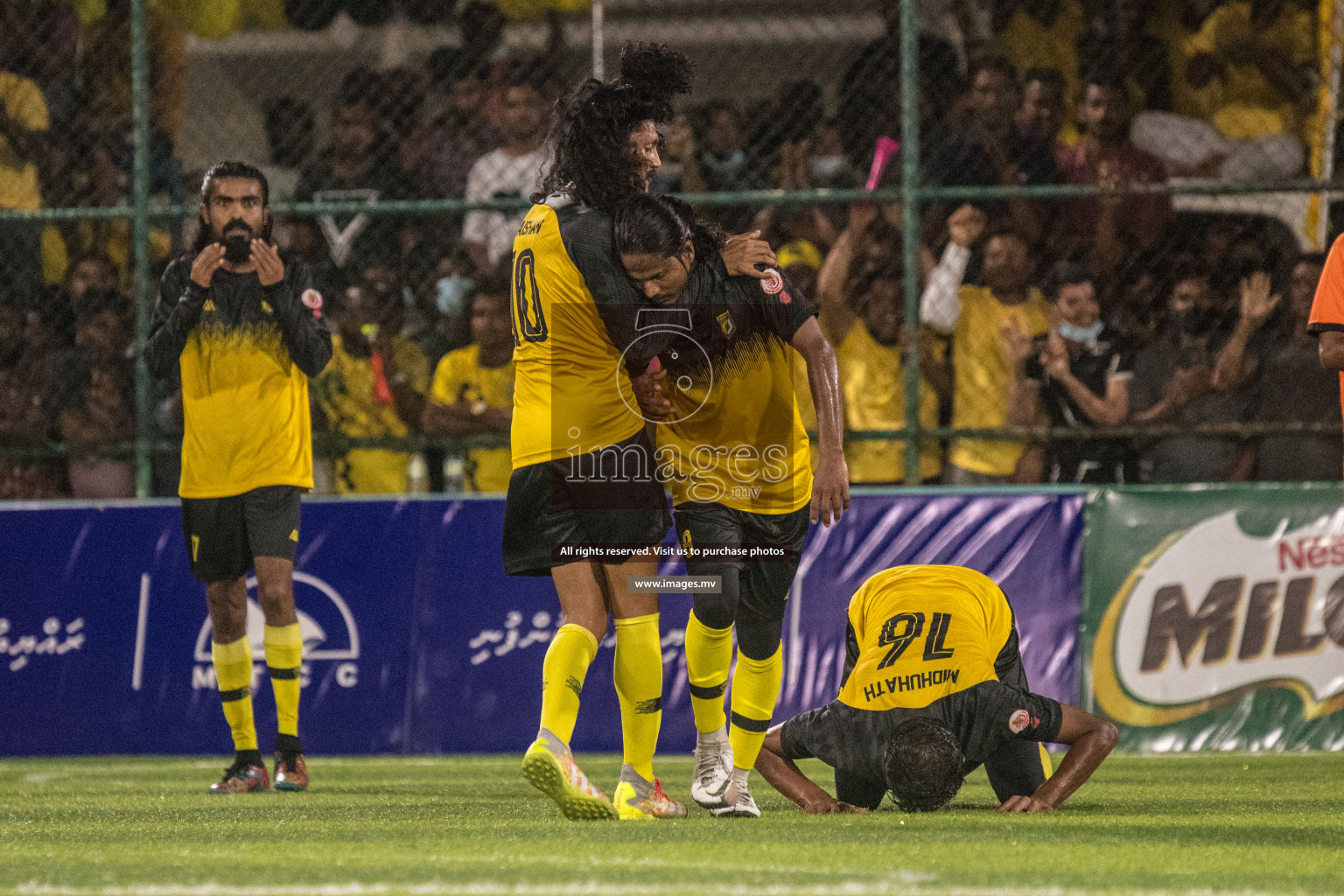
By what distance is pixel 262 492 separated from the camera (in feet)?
22.7

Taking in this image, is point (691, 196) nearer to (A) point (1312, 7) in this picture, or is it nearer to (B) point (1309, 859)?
(A) point (1312, 7)

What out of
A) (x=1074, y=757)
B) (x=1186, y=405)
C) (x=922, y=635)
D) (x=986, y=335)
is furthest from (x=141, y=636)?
(x=1186, y=405)

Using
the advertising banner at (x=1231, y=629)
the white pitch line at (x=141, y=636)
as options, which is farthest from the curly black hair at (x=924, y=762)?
the white pitch line at (x=141, y=636)

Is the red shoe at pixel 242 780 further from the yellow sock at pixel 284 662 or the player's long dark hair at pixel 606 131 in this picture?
the player's long dark hair at pixel 606 131

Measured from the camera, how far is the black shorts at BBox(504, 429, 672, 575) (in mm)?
5176

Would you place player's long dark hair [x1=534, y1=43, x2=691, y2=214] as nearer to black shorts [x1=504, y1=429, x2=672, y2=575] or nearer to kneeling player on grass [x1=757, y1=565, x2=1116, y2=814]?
black shorts [x1=504, y1=429, x2=672, y2=575]

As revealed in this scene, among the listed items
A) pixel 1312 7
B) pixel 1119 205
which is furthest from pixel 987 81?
pixel 1312 7

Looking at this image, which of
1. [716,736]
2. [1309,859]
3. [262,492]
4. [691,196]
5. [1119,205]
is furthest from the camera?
[1119,205]

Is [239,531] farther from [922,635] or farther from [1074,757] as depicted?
[1074,757]

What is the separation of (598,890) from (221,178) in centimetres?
417

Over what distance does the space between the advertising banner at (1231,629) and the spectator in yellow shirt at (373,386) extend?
359cm

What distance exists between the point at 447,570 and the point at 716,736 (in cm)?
320

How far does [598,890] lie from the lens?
3.63 m

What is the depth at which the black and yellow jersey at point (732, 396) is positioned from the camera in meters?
5.50
